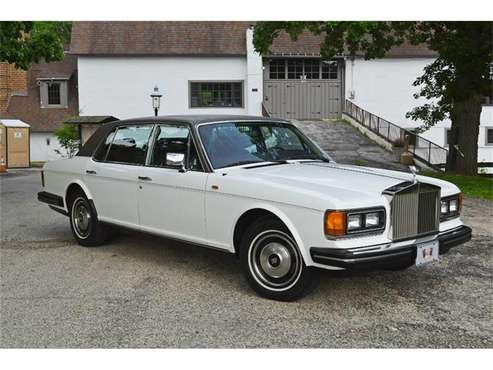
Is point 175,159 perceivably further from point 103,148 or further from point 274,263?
point 103,148

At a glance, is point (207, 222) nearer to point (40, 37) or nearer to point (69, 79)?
point (40, 37)

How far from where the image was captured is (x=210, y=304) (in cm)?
489

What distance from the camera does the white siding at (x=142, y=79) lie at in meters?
28.2

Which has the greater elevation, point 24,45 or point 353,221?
point 24,45

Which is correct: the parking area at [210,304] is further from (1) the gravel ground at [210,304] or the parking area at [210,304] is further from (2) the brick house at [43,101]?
(2) the brick house at [43,101]

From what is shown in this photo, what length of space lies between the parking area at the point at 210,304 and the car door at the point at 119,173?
1.78 ft

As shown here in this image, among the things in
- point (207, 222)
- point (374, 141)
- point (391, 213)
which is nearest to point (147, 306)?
point (207, 222)

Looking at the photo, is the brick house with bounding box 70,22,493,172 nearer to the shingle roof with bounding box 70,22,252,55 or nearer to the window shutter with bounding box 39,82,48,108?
the shingle roof with bounding box 70,22,252,55

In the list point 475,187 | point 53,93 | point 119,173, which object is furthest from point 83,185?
point 53,93

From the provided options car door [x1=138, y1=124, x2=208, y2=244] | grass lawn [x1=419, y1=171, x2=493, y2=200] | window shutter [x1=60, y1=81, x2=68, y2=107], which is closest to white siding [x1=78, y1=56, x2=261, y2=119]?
window shutter [x1=60, y1=81, x2=68, y2=107]

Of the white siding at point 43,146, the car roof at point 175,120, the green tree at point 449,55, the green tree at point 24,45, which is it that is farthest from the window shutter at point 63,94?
the car roof at point 175,120

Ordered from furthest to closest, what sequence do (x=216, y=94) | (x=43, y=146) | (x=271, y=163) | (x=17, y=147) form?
(x=43, y=146)
(x=216, y=94)
(x=17, y=147)
(x=271, y=163)

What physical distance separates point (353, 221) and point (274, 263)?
0.86 metres

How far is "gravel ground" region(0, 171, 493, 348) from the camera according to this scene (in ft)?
13.6
